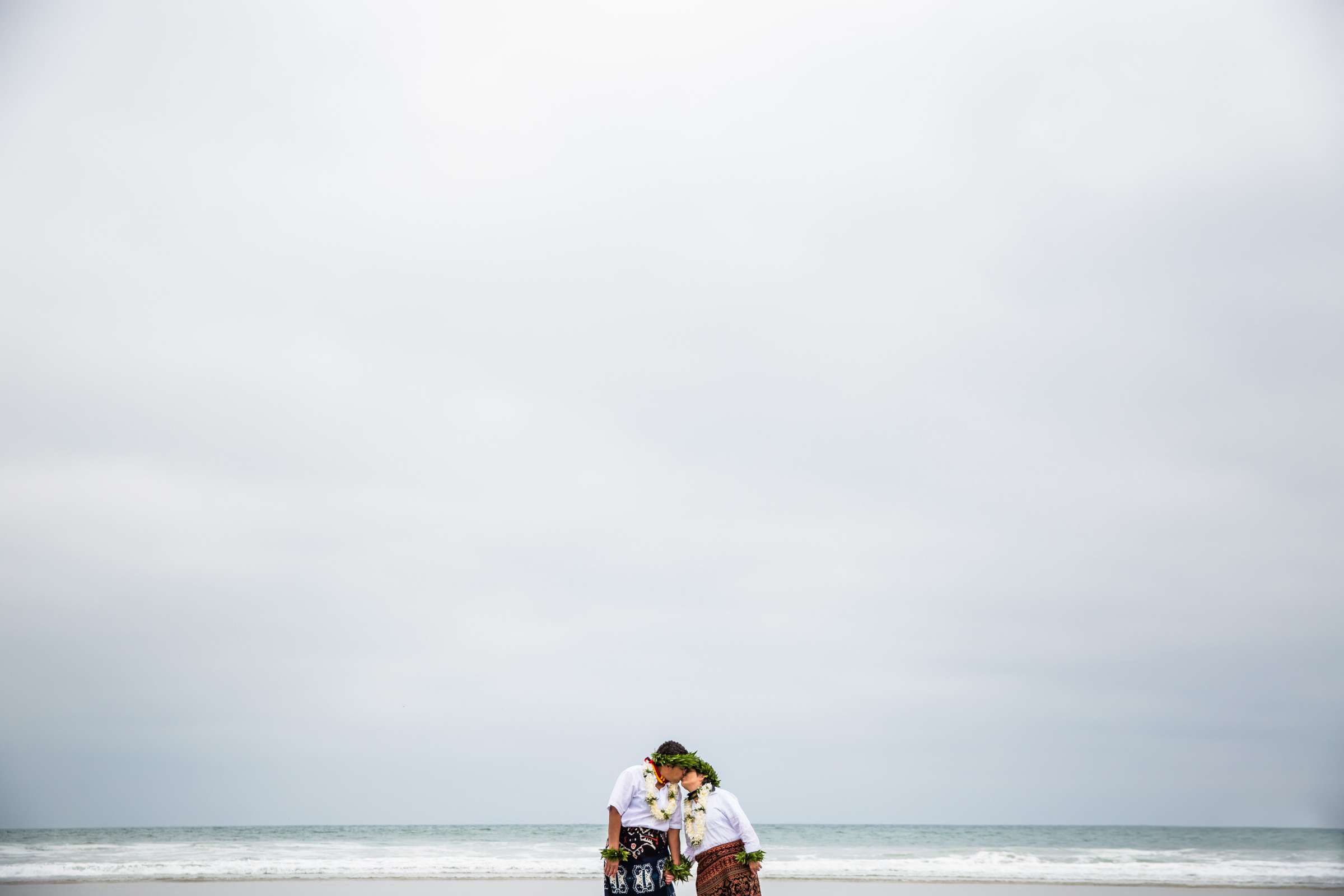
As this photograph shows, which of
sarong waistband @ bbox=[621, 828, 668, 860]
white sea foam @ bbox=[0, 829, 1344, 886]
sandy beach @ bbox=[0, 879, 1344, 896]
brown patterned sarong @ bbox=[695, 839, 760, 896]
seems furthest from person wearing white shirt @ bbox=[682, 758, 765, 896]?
white sea foam @ bbox=[0, 829, 1344, 886]

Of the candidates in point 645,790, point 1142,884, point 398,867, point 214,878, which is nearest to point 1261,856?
point 1142,884

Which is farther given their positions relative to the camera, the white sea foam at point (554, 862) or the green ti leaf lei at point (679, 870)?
the white sea foam at point (554, 862)

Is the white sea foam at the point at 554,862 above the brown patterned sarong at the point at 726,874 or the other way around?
the other way around

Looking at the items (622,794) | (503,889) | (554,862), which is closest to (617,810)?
(622,794)

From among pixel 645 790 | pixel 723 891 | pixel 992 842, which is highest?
pixel 645 790

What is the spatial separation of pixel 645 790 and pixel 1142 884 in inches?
389

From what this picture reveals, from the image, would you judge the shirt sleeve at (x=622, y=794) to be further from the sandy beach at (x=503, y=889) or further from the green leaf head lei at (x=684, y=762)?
the sandy beach at (x=503, y=889)

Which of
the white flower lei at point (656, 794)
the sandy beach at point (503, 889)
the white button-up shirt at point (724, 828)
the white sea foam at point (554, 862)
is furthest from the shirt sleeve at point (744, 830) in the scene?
the white sea foam at point (554, 862)

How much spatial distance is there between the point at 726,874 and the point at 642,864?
1.78 feet

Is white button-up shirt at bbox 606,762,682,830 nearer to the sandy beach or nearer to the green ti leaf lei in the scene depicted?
the green ti leaf lei

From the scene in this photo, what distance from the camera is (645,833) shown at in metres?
5.94

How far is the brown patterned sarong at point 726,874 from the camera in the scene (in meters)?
5.82

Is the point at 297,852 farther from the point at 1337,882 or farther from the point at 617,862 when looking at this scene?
the point at 1337,882

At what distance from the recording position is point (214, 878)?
1223 cm
